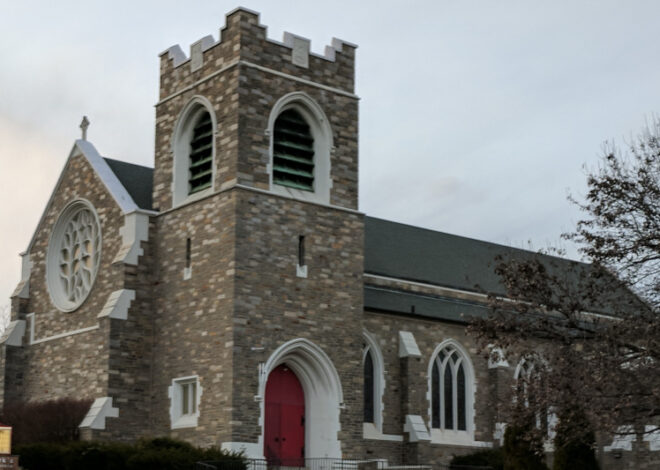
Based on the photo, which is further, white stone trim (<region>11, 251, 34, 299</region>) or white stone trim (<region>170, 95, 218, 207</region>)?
white stone trim (<region>11, 251, 34, 299</region>)

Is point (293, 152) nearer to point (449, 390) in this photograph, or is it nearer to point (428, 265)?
point (449, 390)

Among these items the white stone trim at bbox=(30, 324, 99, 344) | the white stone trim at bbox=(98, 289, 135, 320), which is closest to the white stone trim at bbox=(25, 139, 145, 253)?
the white stone trim at bbox=(98, 289, 135, 320)

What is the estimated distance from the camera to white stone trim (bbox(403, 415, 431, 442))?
33188mm

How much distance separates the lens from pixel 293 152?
30828 millimetres

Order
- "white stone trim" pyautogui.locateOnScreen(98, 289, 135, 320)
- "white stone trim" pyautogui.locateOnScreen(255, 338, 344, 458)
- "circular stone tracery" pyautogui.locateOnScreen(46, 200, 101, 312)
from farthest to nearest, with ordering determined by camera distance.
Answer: "circular stone tracery" pyautogui.locateOnScreen(46, 200, 101, 312) → "white stone trim" pyautogui.locateOnScreen(98, 289, 135, 320) → "white stone trim" pyautogui.locateOnScreen(255, 338, 344, 458)

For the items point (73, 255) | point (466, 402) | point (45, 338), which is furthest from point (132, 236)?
point (466, 402)

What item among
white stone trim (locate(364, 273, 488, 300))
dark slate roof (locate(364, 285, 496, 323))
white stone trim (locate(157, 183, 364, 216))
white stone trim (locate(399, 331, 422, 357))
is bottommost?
white stone trim (locate(399, 331, 422, 357))

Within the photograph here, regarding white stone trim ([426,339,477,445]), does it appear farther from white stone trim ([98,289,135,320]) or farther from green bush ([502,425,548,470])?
white stone trim ([98,289,135,320])

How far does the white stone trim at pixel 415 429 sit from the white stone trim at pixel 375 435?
40 cm

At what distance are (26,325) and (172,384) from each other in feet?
25.4

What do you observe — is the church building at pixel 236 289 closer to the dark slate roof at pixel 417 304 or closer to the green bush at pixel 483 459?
the dark slate roof at pixel 417 304

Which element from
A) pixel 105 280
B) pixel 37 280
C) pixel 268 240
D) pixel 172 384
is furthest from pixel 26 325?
pixel 268 240

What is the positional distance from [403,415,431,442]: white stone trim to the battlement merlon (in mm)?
10464

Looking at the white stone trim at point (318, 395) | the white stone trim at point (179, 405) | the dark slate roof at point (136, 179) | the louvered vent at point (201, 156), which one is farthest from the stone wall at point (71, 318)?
the white stone trim at point (318, 395)
